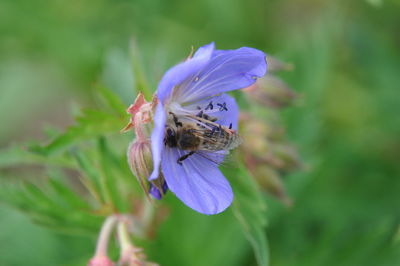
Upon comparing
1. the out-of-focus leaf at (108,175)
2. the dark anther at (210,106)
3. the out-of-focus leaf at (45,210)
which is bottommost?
the out-of-focus leaf at (45,210)

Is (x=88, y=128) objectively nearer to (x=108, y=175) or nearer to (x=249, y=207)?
(x=108, y=175)

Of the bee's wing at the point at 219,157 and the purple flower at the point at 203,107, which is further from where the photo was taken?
the bee's wing at the point at 219,157

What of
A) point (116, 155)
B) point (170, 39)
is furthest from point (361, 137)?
point (116, 155)

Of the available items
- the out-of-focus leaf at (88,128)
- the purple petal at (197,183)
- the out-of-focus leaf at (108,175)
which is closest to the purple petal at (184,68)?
the purple petal at (197,183)

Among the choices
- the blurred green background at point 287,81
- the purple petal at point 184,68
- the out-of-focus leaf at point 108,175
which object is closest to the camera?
the purple petal at point 184,68

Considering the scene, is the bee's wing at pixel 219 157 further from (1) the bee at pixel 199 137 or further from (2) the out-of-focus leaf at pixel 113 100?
(2) the out-of-focus leaf at pixel 113 100

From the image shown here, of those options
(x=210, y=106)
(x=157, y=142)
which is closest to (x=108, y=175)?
(x=210, y=106)

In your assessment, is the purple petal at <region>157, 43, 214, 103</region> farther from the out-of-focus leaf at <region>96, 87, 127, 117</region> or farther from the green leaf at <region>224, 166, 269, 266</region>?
the green leaf at <region>224, 166, 269, 266</region>

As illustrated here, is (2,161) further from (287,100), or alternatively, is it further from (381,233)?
(381,233)

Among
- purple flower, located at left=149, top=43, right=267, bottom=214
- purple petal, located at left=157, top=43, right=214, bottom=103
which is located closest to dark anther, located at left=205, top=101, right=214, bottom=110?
purple flower, located at left=149, top=43, right=267, bottom=214
